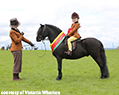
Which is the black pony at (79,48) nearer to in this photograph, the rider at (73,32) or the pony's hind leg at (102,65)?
the pony's hind leg at (102,65)

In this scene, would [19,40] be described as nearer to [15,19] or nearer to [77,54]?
[15,19]

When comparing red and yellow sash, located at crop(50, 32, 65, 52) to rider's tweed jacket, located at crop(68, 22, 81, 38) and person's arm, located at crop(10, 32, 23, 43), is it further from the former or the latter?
person's arm, located at crop(10, 32, 23, 43)

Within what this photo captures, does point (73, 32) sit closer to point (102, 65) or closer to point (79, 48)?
point (79, 48)

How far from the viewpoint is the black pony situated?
658cm

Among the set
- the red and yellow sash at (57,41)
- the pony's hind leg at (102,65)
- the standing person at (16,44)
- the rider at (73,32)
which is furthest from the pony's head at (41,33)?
the pony's hind leg at (102,65)

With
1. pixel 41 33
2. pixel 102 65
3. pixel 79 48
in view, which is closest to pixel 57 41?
pixel 41 33

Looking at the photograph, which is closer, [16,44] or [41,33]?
[16,44]

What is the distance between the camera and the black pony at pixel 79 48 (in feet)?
21.6

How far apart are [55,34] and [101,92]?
3292 mm

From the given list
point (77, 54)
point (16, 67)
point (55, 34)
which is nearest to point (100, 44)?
point (77, 54)

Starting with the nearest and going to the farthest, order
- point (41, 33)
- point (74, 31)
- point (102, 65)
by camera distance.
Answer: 1. point (74, 31)
2. point (102, 65)
3. point (41, 33)

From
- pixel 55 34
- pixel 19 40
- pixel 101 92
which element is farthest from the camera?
pixel 55 34

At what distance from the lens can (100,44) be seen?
6715mm

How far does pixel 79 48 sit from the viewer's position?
6.61 m
